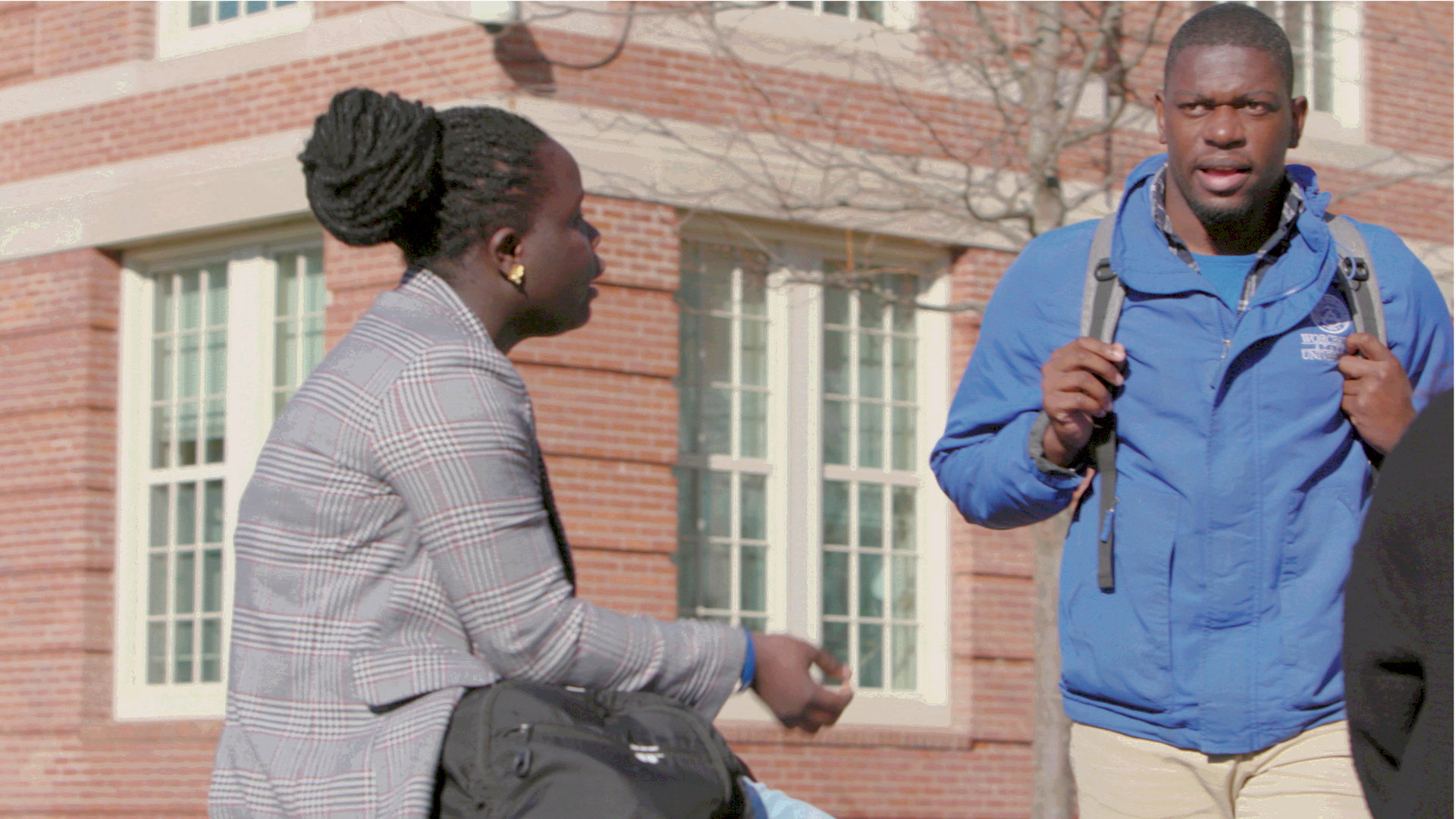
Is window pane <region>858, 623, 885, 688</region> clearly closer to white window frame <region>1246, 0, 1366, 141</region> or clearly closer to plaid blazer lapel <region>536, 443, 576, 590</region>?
white window frame <region>1246, 0, 1366, 141</region>

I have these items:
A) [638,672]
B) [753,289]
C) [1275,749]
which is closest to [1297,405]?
[1275,749]

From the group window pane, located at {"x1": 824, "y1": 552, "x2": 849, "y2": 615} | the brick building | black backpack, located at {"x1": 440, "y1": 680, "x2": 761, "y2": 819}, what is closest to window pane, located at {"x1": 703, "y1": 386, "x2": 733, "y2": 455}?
the brick building

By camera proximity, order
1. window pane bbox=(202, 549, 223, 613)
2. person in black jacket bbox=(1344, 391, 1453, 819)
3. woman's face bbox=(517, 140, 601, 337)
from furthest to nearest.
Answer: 1. window pane bbox=(202, 549, 223, 613)
2. woman's face bbox=(517, 140, 601, 337)
3. person in black jacket bbox=(1344, 391, 1453, 819)

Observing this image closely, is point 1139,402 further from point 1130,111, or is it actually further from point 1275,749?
point 1130,111

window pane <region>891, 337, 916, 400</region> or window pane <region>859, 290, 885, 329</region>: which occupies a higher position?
window pane <region>859, 290, 885, 329</region>

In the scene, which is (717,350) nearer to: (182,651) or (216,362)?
(216,362)

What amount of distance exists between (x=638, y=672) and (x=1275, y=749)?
121 cm

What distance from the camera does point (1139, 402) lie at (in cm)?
342

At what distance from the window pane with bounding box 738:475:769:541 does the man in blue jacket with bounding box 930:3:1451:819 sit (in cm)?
845

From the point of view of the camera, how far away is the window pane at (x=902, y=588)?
41.3ft

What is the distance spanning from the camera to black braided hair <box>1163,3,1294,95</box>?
11.6ft

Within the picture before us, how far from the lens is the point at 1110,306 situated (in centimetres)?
347

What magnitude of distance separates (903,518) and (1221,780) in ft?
30.8

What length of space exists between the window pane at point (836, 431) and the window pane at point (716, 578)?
3.17 feet
